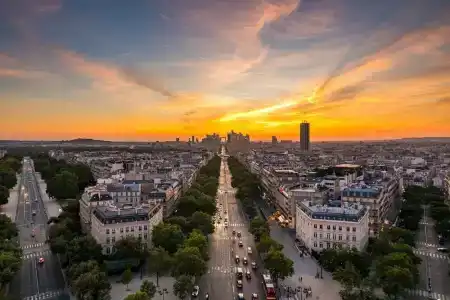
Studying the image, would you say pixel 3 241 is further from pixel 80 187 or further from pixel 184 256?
pixel 80 187

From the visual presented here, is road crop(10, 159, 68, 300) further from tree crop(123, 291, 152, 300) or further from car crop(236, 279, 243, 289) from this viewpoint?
car crop(236, 279, 243, 289)

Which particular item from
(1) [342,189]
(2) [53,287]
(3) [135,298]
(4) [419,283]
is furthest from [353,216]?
(2) [53,287]

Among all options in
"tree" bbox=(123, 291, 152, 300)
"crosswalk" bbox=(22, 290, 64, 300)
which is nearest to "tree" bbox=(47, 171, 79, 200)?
"crosswalk" bbox=(22, 290, 64, 300)

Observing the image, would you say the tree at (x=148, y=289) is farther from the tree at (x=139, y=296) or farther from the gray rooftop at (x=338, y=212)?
the gray rooftop at (x=338, y=212)

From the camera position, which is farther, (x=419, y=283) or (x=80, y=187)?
(x=80, y=187)

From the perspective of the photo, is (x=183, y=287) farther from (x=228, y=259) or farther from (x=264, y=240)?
(x=264, y=240)

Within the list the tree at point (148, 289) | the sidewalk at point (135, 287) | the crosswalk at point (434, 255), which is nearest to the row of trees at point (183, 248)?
the sidewalk at point (135, 287)
